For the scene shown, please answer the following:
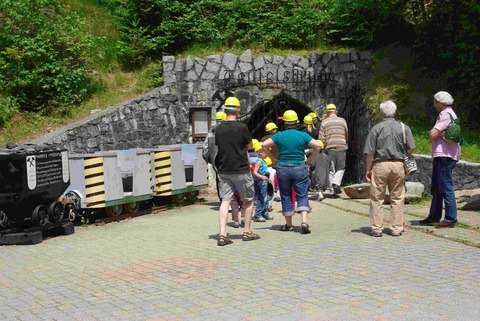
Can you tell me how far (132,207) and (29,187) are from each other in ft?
10.6

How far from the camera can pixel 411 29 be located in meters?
19.2

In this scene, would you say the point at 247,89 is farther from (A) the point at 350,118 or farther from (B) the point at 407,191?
(B) the point at 407,191

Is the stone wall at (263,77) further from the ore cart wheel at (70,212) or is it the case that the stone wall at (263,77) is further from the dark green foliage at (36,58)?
the ore cart wheel at (70,212)

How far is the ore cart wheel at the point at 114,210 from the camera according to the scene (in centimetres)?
1245

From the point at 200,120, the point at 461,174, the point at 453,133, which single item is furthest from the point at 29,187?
the point at 200,120

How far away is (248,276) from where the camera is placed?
7102mm

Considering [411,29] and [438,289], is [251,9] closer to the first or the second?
[411,29]

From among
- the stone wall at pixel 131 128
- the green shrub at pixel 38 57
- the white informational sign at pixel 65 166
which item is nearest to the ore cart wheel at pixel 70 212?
the white informational sign at pixel 65 166

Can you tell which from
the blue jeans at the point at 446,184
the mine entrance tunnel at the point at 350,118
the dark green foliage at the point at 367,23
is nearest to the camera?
the blue jeans at the point at 446,184

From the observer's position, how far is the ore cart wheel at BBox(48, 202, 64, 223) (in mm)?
10422

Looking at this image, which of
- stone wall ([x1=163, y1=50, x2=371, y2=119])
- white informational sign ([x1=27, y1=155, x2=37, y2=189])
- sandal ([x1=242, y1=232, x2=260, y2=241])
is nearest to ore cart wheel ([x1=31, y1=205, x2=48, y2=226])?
white informational sign ([x1=27, y1=155, x2=37, y2=189])

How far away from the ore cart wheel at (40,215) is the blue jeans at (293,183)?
3418mm

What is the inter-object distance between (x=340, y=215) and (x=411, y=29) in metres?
8.97

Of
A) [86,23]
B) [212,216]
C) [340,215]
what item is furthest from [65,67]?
[340,215]
